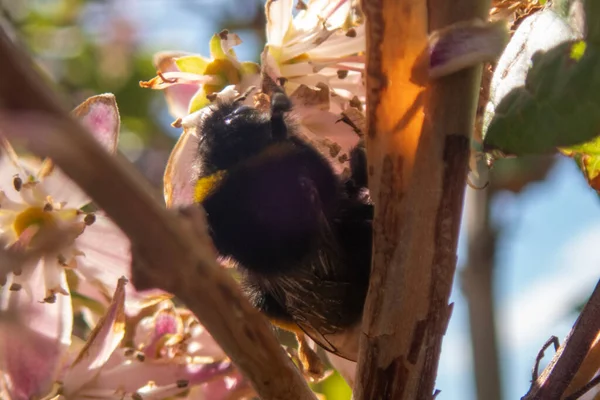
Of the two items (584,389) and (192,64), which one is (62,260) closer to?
(192,64)

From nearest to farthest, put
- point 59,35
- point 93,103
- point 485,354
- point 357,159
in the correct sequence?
point 357,159, point 93,103, point 485,354, point 59,35

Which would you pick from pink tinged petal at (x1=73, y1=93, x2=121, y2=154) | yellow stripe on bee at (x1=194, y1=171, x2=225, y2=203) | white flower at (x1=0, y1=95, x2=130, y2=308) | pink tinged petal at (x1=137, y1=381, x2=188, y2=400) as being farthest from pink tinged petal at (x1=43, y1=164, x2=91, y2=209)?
yellow stripe on bee at (x1=194, y1=171, x2=225, y2=203)

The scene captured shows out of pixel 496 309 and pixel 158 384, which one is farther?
pixel 496 309

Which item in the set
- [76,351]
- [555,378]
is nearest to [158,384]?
[76,351]

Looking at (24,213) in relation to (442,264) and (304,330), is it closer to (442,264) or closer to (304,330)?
(304,330)

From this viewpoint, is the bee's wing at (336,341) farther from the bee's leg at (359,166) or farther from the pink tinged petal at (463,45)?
the pink tinged petal at (463,45)

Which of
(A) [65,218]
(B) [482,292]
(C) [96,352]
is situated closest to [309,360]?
(C) [96,352]
